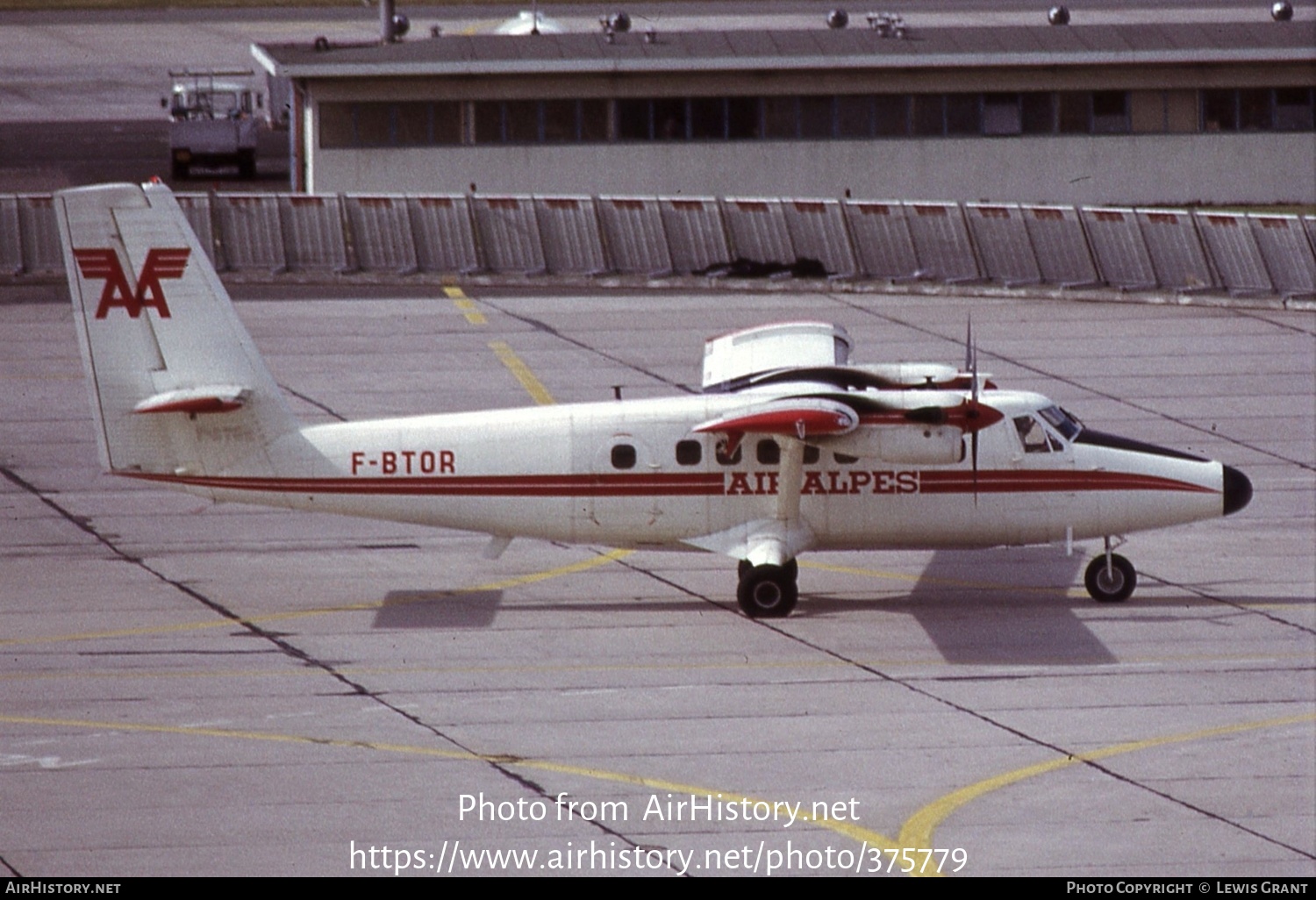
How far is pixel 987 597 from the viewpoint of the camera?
28344 mm

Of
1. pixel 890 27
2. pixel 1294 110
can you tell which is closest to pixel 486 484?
pixel 890 27

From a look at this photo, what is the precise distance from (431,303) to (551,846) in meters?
31.3

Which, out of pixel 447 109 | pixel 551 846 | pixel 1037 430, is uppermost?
pixel 447 109

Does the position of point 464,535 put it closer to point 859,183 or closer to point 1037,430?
point 1037,430

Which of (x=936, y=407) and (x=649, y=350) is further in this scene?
(x=649, y=350)

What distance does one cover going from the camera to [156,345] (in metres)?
26.6

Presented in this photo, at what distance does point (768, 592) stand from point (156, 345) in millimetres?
8553

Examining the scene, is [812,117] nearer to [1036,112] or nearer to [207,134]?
[1036,112]

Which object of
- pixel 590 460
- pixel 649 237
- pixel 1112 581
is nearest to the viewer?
pixel 590 460

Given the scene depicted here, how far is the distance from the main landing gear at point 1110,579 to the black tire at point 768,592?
4178 millimetres

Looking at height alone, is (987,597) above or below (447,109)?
below

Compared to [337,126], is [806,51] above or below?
above
